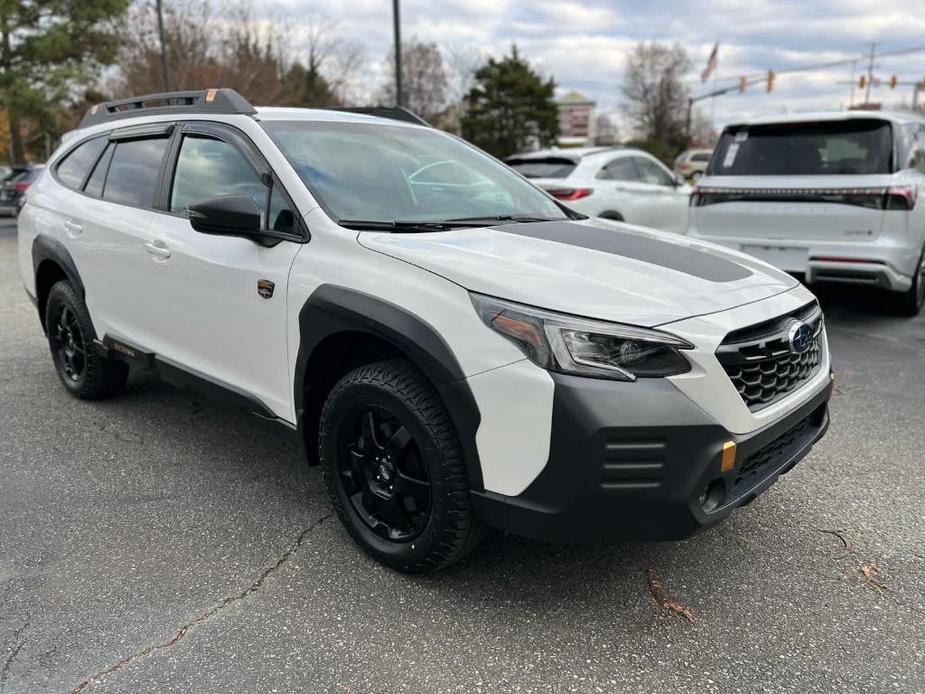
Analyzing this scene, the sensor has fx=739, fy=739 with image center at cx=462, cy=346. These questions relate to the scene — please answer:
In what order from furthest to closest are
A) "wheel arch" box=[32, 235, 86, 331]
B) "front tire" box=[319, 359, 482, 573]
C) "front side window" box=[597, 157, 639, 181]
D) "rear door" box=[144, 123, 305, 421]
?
"front side window" box=[597, 157, 639, 181], "wheel arch" box=[32, 235, 86, 331], "rear door" box=[144, 123, 305, 421], "front tire" box=[319, 359, 482, 573]

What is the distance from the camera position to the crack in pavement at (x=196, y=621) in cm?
221

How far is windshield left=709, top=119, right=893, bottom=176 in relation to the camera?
6055 mm

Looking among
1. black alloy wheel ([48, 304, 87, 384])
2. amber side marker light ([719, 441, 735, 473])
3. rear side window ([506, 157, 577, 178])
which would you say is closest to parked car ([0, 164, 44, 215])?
rear side window ([506, 157, 577, 178])

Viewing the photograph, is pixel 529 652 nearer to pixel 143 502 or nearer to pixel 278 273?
pixel 278 273

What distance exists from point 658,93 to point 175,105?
57.9 meters

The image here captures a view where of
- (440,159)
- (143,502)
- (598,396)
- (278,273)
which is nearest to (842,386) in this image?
(440,159)

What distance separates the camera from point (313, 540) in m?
2.99

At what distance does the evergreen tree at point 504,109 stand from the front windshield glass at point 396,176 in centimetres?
3719

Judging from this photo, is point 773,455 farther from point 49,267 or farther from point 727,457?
point 49,267

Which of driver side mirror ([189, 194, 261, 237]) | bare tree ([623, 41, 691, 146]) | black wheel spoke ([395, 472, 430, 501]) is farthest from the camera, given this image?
bare tree ([623, 41, 691, 146])

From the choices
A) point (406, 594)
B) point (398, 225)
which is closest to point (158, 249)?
point (398, 225)

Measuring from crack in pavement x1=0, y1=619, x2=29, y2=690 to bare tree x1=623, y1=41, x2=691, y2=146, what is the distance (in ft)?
188

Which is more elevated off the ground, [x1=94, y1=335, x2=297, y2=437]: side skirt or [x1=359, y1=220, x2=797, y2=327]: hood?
[x1=359, y1=220, x2=797, y2=327]: hood

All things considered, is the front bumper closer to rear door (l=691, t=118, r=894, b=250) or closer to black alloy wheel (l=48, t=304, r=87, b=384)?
black alloy wheel (l=48, t=304, r=87, b=384)
